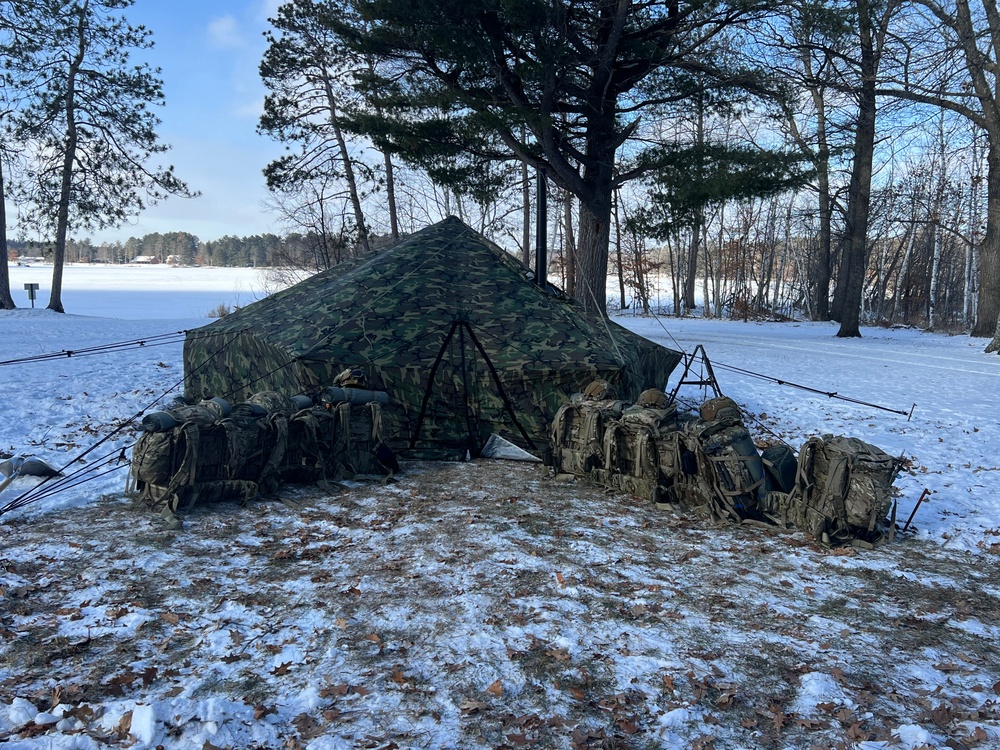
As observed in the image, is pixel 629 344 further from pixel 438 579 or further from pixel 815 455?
pixel 438 579

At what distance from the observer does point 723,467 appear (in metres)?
5.44

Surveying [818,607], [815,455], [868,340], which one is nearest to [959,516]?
[815,455]

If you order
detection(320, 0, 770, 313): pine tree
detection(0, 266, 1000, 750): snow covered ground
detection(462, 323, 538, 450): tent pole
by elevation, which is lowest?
detection(0, 266, 1000, 750): snow covered ground

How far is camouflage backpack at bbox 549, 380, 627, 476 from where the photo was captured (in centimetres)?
638

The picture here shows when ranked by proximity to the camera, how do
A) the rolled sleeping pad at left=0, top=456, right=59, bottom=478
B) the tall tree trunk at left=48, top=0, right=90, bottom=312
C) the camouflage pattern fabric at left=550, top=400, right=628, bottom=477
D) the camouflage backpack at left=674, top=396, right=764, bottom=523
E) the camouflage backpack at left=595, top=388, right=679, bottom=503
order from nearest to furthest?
the camouflage backpack at left=674, top=396, right=764, bottom=523 → the rolled sleeping pad at left=0, top=456, right=59, bottom=478 → the camouflage backpack at left=595, top=388, right=679, bottom=503 → the camouflage pattern fabric at left=550, top=400, right=628, bottom=477 → the tall tree trunk at left=48, top=0, right=90, bottom=312

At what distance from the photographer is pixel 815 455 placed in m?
5.08

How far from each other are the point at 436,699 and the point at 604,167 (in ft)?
41.4

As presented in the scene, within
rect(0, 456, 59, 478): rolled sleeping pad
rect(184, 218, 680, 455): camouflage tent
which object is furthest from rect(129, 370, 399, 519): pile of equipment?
rect(0, 456, 59, 478): rolled sleeping pad

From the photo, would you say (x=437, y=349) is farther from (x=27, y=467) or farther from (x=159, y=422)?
(x=27, y=467)

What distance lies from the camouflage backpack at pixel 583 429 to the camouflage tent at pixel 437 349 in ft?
1.78

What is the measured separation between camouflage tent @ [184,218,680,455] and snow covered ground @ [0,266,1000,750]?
779mm

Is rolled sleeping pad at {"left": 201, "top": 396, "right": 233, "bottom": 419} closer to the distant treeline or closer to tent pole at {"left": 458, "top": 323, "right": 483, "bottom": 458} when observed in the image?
tent pole at {"left": 458, "top": 323, "right": 483, "bottom": 458}

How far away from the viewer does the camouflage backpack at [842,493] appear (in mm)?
4836

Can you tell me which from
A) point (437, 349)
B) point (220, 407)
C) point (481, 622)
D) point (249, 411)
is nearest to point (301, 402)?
point (249, 411)
